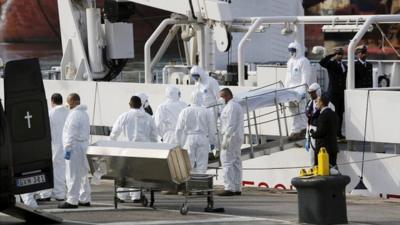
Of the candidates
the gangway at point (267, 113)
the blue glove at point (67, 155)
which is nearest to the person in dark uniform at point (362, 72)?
the gangway at point (267, 113)

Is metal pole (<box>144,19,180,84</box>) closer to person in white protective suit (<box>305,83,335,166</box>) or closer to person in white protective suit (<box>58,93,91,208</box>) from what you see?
person in white protective suit (<box>305,83,335,166</box>)

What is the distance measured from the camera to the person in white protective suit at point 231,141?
1697 cm

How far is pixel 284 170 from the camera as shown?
64.0ft

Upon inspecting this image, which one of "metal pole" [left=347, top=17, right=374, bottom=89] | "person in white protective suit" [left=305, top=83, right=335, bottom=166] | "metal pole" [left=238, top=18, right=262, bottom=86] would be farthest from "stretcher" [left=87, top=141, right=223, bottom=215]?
"metal pole" [left=238, top=18, right=262, bottom=86]

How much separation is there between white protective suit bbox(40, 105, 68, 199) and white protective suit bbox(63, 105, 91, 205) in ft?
2.47

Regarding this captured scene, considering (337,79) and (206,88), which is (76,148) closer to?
(206,88)

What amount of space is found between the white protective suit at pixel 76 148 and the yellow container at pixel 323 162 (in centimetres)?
326

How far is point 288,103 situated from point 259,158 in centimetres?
113

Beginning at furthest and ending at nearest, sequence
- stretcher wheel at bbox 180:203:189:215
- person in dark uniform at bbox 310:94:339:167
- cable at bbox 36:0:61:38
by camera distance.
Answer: cable at bbox 36:0:61:38 < person in dark uniform at bbox 310:94:339:167 < stretcher wheel at bbox 180:203:189:215

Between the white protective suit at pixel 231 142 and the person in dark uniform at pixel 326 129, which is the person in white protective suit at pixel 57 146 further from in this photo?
the person in dark uniform at pixel 326 129

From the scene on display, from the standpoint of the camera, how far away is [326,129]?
16703mm

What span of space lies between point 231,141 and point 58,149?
245 cm

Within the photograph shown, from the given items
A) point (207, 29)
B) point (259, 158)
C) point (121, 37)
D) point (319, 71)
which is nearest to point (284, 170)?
point (259, 158)

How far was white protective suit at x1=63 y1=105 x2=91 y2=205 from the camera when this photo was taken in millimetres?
15281
